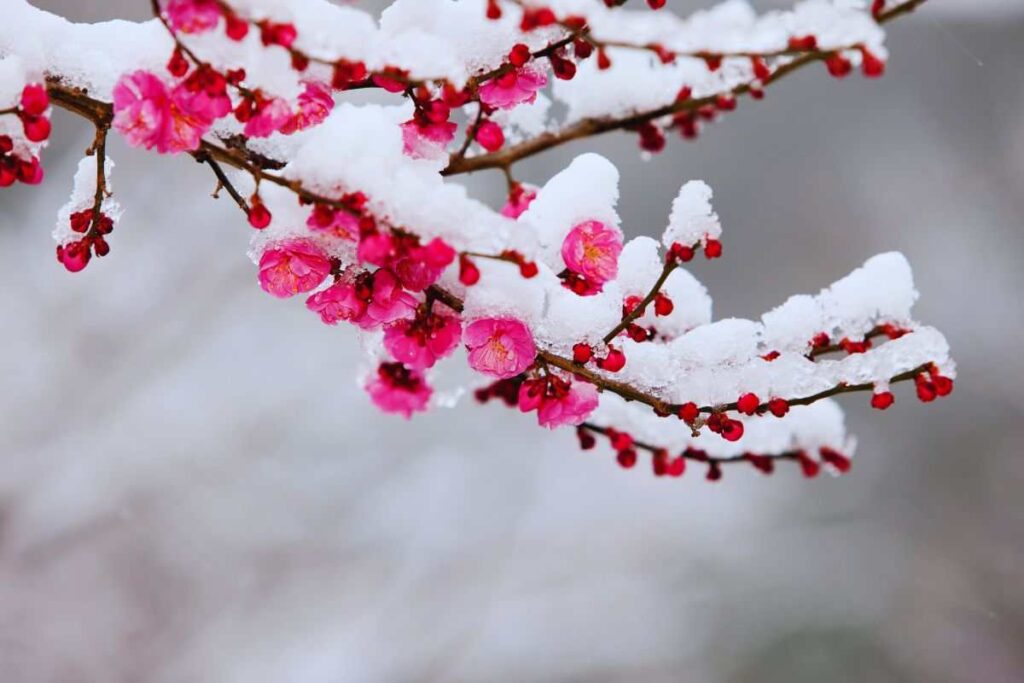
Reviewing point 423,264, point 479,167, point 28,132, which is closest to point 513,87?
point 479,167

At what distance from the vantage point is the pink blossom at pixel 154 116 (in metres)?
0.61

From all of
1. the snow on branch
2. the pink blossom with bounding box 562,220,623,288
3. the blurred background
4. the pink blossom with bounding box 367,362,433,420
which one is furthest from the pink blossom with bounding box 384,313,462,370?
the blurred background

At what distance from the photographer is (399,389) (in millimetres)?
996

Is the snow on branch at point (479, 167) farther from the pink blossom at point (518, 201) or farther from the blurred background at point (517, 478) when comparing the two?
the blurred background at point (517, 478)

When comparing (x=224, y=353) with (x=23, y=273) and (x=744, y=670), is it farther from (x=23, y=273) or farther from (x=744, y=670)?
(x=744, y=670)

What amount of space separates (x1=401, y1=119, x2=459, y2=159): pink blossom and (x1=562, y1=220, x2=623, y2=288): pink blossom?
0.13 metres

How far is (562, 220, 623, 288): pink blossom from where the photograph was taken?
0.74m

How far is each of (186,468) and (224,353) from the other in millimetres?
323

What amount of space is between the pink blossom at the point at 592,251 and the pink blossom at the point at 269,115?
249mm

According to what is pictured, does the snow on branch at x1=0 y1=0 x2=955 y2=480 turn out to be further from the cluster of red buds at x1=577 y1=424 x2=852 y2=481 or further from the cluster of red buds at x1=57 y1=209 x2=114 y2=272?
the cluster of red buds at x1=577 y1=424 x2=852 y2=481

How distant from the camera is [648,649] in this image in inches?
94.2

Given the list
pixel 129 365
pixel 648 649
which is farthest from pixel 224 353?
pixel 648 649

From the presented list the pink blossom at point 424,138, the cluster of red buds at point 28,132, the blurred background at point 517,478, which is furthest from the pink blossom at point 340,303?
the blurred background at point 517,478

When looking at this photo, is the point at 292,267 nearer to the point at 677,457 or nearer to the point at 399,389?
the point at 399,389
